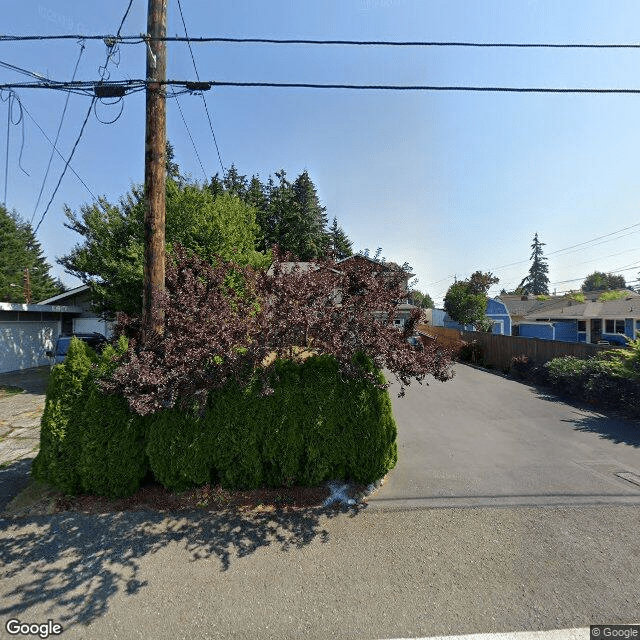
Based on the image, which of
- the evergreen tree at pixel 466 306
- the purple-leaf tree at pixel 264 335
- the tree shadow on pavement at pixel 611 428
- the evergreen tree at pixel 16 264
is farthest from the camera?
the evergreen tree at pixel 16 264

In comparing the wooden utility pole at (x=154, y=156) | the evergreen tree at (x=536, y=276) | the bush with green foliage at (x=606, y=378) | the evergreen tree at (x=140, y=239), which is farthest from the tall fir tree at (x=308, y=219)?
the evergreen tree at (x=536, y=276)

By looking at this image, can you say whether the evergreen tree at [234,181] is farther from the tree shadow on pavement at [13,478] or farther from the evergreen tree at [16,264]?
the tree shadow on pavement at [13,478]

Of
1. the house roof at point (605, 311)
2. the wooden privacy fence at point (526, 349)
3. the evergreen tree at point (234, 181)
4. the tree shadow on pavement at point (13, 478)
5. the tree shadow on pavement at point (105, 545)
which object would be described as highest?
the evergreen tree at point (234, 181)

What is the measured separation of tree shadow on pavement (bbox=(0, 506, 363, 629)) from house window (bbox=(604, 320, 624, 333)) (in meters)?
26.4

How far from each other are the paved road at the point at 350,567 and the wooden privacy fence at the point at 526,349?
8.89 meters

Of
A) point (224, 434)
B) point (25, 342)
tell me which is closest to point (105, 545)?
point (224, 434)

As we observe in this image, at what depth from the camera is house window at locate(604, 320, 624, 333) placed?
72.3 feet

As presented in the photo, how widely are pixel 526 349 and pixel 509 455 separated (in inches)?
423

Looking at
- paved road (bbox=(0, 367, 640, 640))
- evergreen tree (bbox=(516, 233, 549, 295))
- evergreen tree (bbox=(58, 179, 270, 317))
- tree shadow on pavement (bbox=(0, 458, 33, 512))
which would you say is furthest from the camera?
evergreen tree (bbox=(516, 233, 549, 295))

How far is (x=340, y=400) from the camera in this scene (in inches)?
180

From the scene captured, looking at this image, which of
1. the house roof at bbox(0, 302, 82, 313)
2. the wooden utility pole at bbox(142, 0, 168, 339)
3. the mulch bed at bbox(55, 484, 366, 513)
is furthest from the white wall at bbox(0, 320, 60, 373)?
the wooden utility pole at bbox(142, 0, 168, 339)

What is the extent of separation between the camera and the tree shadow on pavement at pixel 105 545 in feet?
9.58

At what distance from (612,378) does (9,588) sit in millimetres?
12706

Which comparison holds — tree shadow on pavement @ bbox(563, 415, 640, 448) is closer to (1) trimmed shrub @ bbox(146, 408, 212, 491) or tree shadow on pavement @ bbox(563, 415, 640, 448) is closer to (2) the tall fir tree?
(1) trimmed shrub @ bbox(146, 408, 212, 491)
